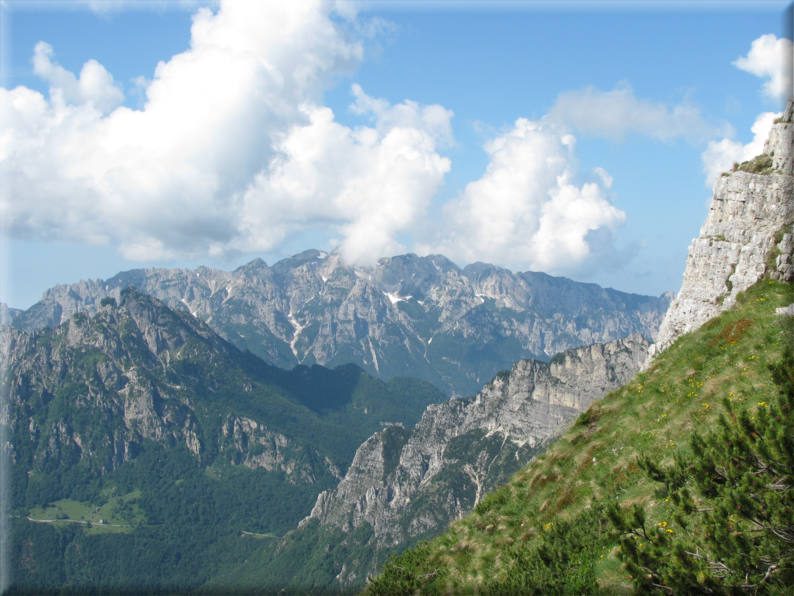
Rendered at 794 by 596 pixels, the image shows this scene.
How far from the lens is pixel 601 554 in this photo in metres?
16.0

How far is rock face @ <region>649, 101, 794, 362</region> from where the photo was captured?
121ft

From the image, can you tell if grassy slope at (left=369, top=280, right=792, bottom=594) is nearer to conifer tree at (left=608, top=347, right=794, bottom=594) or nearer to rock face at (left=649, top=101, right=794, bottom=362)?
conifer tree at (left=608, top=347, right=794, bottom=594)

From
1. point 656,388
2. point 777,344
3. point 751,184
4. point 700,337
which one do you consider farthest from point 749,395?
point 751,184

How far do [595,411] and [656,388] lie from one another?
178 inches

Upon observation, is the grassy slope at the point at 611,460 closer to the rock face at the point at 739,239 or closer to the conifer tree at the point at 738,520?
the conifer tree at the point at 738,520

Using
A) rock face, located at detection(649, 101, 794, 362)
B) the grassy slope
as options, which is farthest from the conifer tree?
rock face, located at detection(649, 101, 794, 362)

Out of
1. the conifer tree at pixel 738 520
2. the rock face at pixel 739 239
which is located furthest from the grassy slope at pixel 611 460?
the rock face at pixel 739 239

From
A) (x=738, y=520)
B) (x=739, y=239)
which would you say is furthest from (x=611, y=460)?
(x=739, y=239)

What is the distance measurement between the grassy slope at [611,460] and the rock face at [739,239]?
23.5ft

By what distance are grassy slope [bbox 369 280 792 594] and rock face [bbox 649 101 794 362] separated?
716 cm

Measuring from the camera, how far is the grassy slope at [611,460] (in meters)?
18.5

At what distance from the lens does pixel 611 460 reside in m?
22.4

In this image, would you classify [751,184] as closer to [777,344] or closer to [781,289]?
[781,289]

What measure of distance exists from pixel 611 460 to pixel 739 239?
31.5 metres
